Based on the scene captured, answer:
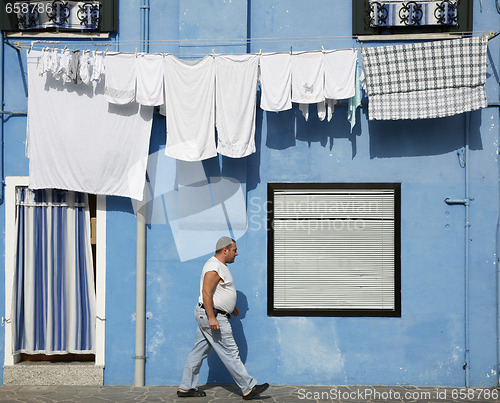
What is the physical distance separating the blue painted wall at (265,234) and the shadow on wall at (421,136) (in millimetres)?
13

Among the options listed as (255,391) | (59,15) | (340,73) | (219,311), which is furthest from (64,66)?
(255,391)

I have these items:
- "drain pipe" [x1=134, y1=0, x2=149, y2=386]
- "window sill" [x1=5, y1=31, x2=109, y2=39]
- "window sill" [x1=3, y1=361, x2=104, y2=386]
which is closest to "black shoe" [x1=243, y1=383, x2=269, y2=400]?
"drain pipe" [x1=134, y1=0, x2=149, y2=386]

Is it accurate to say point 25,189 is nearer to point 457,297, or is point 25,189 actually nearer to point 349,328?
point 349,328

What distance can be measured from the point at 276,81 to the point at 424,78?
1.75m

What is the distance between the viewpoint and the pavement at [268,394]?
714 centimetres

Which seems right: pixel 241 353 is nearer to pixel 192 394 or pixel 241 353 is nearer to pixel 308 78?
pixel 192 394

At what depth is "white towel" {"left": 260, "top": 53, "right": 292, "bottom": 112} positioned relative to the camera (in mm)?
7445

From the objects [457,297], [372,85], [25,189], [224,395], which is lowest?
[224,395]

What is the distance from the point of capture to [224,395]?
729cm

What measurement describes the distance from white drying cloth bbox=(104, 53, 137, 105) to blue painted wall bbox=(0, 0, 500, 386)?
1.49 feet

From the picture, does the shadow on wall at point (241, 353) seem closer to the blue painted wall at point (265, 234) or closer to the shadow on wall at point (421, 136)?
the blue painted wall at point (265, 234)

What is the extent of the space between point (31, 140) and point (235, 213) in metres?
Answer: 2.62

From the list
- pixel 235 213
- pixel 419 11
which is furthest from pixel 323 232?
pixel 419 11

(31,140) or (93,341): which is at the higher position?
(31,140)
